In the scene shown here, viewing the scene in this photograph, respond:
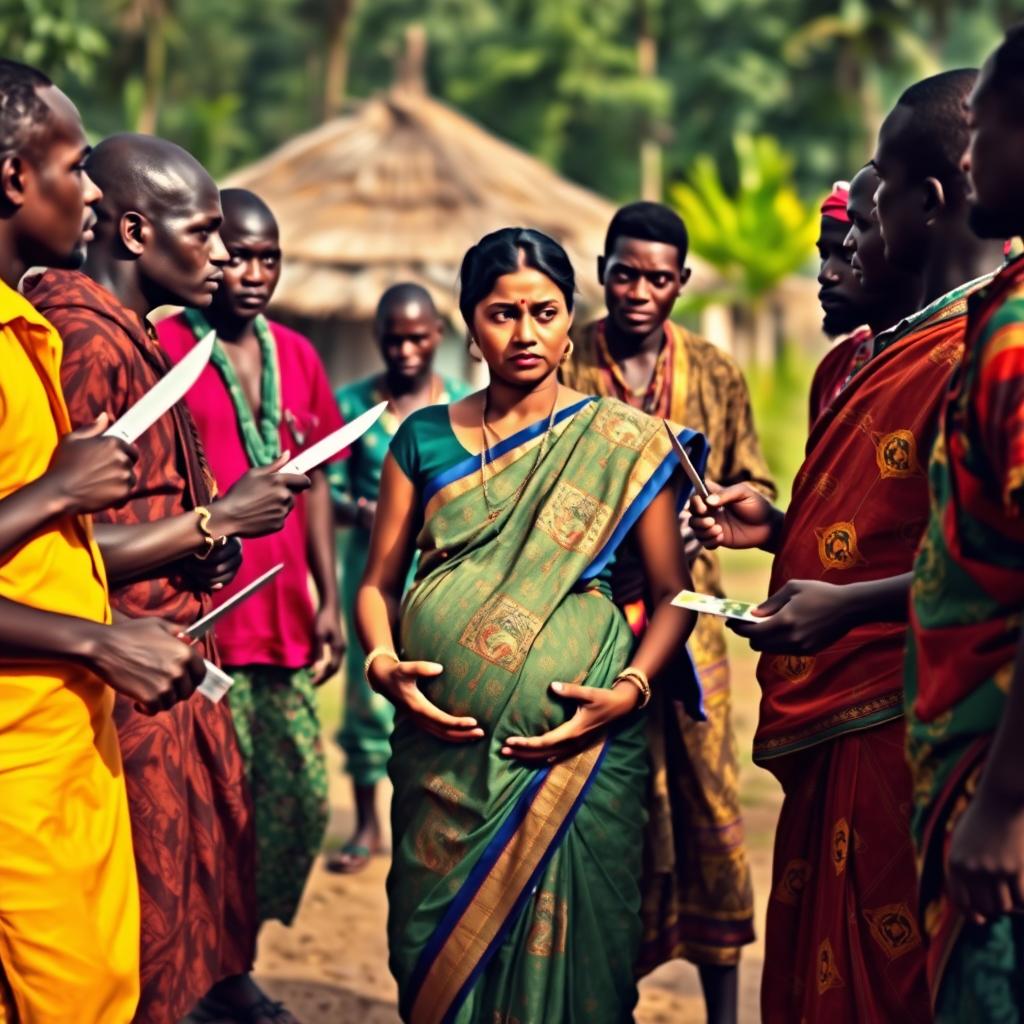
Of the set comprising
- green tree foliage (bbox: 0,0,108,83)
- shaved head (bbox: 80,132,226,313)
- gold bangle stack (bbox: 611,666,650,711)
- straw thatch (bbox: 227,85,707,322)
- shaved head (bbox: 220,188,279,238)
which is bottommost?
gold bangle stack (bbox: 611,666,650,711)

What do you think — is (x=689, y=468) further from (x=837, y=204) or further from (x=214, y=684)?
(x=837, y=204)

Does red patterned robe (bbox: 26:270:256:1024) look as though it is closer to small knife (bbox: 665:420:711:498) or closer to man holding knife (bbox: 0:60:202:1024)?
man holding knife (bbox: 0:60:202:1024)

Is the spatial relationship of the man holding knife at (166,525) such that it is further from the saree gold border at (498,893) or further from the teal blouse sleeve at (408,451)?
the saree gold border at (498,893)

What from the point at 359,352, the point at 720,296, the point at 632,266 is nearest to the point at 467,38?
the point at 720,296

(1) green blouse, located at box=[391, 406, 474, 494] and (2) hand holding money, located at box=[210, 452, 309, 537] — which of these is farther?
(1) green blouse, located at box=[391, 406, 474, 494]

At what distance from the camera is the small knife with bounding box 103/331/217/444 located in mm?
3092

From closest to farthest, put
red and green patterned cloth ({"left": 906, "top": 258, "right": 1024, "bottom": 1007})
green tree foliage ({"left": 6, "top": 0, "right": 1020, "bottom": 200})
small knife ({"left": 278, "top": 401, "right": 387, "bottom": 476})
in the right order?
red and green patterned cloth ({"left": 906, "top": 258, "right": 1024, "bottom": 1007})
small knife ({"left": 278, "top": 401, "right": 387, "bottom": 476})
green tree foliage ({"left": 6, "top": 0, "right": 1020, "bottom": 200})

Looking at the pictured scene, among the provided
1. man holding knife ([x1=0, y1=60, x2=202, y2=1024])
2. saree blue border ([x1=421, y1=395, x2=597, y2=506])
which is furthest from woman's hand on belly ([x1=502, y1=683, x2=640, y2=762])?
man holding knife ([x1=0, y1=60, x2=202, y2=1024])

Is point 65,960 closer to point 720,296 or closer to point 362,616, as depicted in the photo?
point 362,616

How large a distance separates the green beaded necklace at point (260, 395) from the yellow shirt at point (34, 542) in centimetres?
213

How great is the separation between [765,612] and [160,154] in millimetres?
1961

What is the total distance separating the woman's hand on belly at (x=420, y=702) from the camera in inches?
153

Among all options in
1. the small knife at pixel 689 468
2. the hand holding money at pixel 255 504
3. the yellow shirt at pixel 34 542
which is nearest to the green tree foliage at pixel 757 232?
the small knife at pixel 689 468

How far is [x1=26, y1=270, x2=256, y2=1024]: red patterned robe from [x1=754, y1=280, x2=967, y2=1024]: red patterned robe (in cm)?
137
